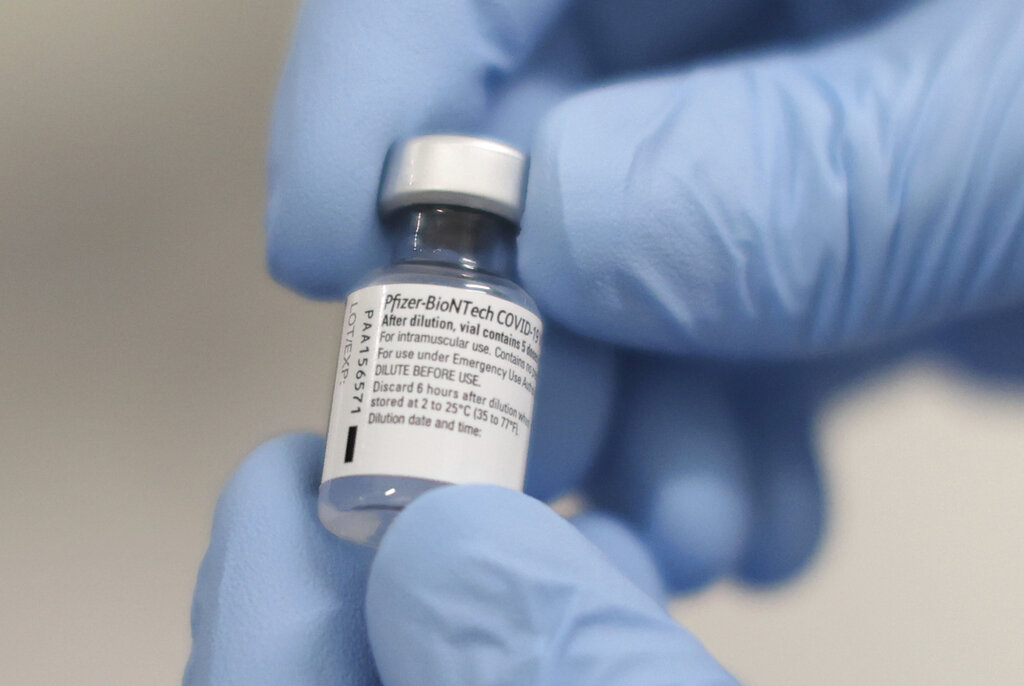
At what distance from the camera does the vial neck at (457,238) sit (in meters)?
0.63

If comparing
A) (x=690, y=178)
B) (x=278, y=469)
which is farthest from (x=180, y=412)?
(x=690, y=178)

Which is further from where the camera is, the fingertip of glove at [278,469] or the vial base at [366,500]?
the fingertip of glove at [278,469]

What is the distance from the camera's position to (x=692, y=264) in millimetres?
635

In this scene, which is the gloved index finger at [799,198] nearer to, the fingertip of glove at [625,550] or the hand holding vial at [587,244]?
the hand holding vial at [587,244]

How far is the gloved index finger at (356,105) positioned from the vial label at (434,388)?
11 cm

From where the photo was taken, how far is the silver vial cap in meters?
0.61

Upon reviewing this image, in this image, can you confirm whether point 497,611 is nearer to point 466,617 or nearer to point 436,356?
point 466,617

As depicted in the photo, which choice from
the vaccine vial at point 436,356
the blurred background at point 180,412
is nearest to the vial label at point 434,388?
the vaccine vial at point 436,356

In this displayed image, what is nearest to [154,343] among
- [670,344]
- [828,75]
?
[670,344]

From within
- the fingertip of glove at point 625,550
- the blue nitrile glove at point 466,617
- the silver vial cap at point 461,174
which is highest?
the silver vial cap at point 461,174

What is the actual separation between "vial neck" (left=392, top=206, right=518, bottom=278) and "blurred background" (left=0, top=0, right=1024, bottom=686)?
0.45m

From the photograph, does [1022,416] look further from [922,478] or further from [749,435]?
[749,435]

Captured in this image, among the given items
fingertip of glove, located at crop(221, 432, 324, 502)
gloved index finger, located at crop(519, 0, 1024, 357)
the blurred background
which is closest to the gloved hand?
gloved index finger, located at crop(519, 0, 1024, 357)

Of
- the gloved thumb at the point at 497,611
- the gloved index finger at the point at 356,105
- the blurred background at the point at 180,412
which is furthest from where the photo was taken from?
the blurred background at the point at 180,412
